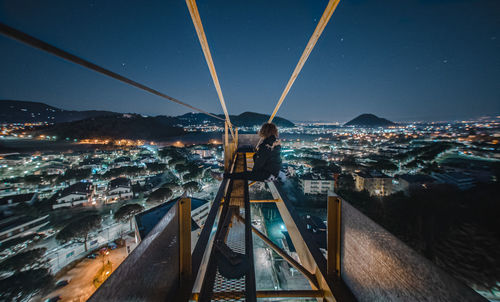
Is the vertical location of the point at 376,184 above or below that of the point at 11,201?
below

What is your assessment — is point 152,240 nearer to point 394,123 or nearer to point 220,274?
point 220,274

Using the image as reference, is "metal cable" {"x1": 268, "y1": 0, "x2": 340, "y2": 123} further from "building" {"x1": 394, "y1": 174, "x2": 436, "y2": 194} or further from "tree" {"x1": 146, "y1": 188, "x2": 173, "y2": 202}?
"building" {"x1": 394, "y1": 174, "x2": 436, "y2": 194}

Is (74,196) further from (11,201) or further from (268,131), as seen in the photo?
(268,131)

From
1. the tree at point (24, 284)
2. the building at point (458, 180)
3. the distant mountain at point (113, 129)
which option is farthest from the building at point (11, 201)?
the building at point (458, 180)

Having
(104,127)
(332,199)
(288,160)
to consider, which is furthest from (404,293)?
(104,127)

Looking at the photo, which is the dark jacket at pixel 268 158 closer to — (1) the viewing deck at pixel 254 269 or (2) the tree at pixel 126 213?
(1) the viewing deck at pixel 254 269

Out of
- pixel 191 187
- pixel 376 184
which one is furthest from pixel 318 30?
pixel 376 184

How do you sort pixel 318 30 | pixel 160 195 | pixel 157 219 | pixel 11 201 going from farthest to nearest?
Result: pixel 160 195 < pixel 11 201 < pixel 157 219 < pixel 318 30
